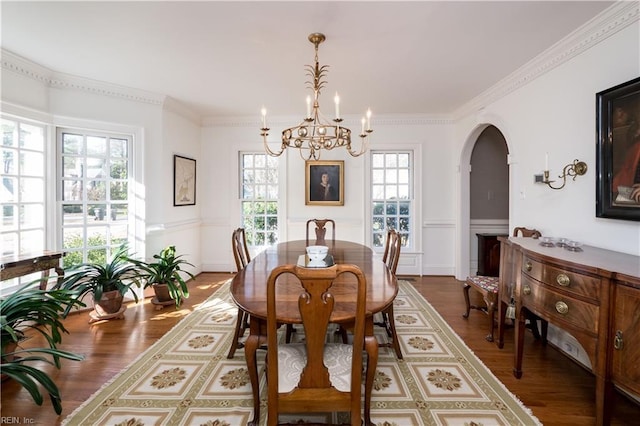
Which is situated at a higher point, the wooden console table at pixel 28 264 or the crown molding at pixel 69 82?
the crown molding at pixel 69 82

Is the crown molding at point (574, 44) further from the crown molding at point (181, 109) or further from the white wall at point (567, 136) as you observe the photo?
the crown molding at point (181, 109)

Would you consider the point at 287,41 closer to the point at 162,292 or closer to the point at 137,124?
the point at 137,124

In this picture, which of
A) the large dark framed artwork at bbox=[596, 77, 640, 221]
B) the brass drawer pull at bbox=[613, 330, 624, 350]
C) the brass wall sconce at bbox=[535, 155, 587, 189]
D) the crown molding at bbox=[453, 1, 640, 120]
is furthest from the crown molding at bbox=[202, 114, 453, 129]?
the brass drawer pull at bbox=[613, 330, 624, 350]

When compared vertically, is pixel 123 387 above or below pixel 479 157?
below

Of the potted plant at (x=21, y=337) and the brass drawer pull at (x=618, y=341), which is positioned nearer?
the brass drawer pull at (x=618, y=341)

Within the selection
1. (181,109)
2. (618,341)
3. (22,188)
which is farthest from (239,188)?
(618,341)

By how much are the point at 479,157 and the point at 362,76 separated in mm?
2707

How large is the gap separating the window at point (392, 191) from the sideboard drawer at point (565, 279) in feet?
9.33

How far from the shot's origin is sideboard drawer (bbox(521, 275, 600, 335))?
4.99 ft

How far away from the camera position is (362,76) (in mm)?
3131

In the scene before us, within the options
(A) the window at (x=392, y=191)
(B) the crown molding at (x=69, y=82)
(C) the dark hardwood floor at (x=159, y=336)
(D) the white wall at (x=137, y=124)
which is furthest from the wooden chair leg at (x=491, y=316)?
(B) the crown molding at (x=69, y=82)

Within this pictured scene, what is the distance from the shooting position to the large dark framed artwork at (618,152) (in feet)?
6.05

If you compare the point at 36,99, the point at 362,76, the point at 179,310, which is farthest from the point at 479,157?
the point at 36,99

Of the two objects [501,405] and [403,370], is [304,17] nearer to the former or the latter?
[403,370]
